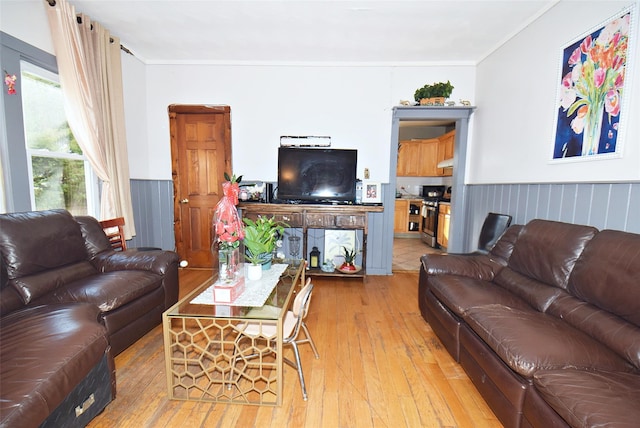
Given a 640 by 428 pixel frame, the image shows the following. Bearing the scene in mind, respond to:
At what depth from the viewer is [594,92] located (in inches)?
77.1

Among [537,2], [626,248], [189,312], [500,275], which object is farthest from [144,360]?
[537,2]

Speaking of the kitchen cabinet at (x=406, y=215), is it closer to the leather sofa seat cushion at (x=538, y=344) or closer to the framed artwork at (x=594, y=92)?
the framed artwork at (x=594, y=92)

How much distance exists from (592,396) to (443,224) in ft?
14.1

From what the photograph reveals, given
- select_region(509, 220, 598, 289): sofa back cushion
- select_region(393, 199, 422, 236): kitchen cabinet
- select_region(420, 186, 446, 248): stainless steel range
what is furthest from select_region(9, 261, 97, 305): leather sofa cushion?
select_region(393, 199, 422, 236): kitchen cabinet

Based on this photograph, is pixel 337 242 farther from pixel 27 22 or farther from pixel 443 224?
pixel 27 22

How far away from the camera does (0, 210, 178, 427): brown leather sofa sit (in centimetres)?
109

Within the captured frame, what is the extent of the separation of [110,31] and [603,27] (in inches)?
176

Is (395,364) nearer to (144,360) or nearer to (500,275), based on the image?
(500,275)

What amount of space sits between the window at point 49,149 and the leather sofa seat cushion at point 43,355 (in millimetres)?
1501

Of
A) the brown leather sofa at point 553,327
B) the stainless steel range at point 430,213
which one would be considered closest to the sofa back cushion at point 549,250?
the brown leather sofa at point 553,327

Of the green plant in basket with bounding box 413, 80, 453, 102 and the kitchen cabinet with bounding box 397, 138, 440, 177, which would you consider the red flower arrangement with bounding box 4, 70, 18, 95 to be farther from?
the kitchen cabinet with bounding box 397, 138, 440, 177

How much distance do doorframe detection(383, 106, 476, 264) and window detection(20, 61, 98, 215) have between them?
3.59 metres

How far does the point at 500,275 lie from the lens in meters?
2.24

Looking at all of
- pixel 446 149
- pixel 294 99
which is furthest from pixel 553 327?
pixel 446 149
